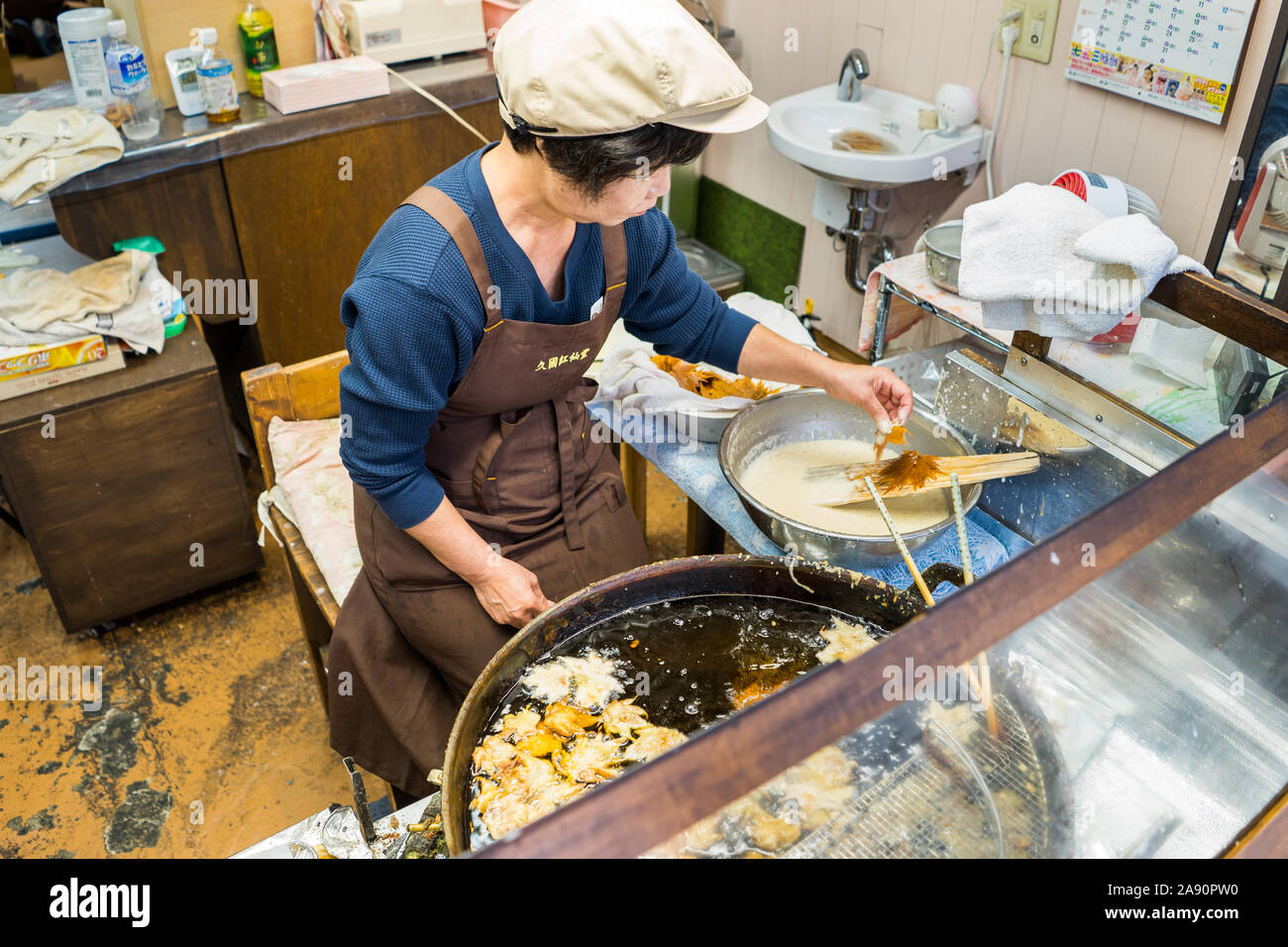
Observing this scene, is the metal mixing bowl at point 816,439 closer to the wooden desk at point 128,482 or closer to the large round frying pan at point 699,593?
the large round frying pan at point 699,593

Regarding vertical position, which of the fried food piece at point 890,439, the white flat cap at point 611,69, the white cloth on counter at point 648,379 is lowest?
the white cloth on counter at point 648,379

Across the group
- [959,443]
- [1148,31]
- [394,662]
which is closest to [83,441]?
[394,662]

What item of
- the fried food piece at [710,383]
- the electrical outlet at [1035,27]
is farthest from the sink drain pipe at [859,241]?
the fried food piece at [710,383]

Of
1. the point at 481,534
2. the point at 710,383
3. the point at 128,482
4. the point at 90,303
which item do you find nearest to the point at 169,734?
the point at 128,482

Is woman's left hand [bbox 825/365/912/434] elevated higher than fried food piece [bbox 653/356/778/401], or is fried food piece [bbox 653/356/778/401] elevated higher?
woman's left hand [bbox 825/365/912/434]

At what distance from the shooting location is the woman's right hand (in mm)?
1771

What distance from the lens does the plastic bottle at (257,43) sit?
3203 millimetres

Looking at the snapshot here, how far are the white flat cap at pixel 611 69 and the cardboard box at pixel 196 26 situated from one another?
2.26 metres

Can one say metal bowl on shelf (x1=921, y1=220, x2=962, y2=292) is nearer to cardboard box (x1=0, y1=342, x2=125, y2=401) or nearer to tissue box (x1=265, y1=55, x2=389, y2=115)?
tissue box (x1=265, y1=55, x2=389, y2=115)

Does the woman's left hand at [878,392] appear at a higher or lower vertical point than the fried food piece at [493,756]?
higher

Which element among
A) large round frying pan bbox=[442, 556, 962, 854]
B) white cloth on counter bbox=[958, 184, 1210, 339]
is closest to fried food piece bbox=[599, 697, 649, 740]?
large round frying pan bbox=[442, 556, 962, 854]

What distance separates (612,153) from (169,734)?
7.01 ft

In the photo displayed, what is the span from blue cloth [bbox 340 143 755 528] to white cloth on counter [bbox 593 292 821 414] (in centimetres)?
48
